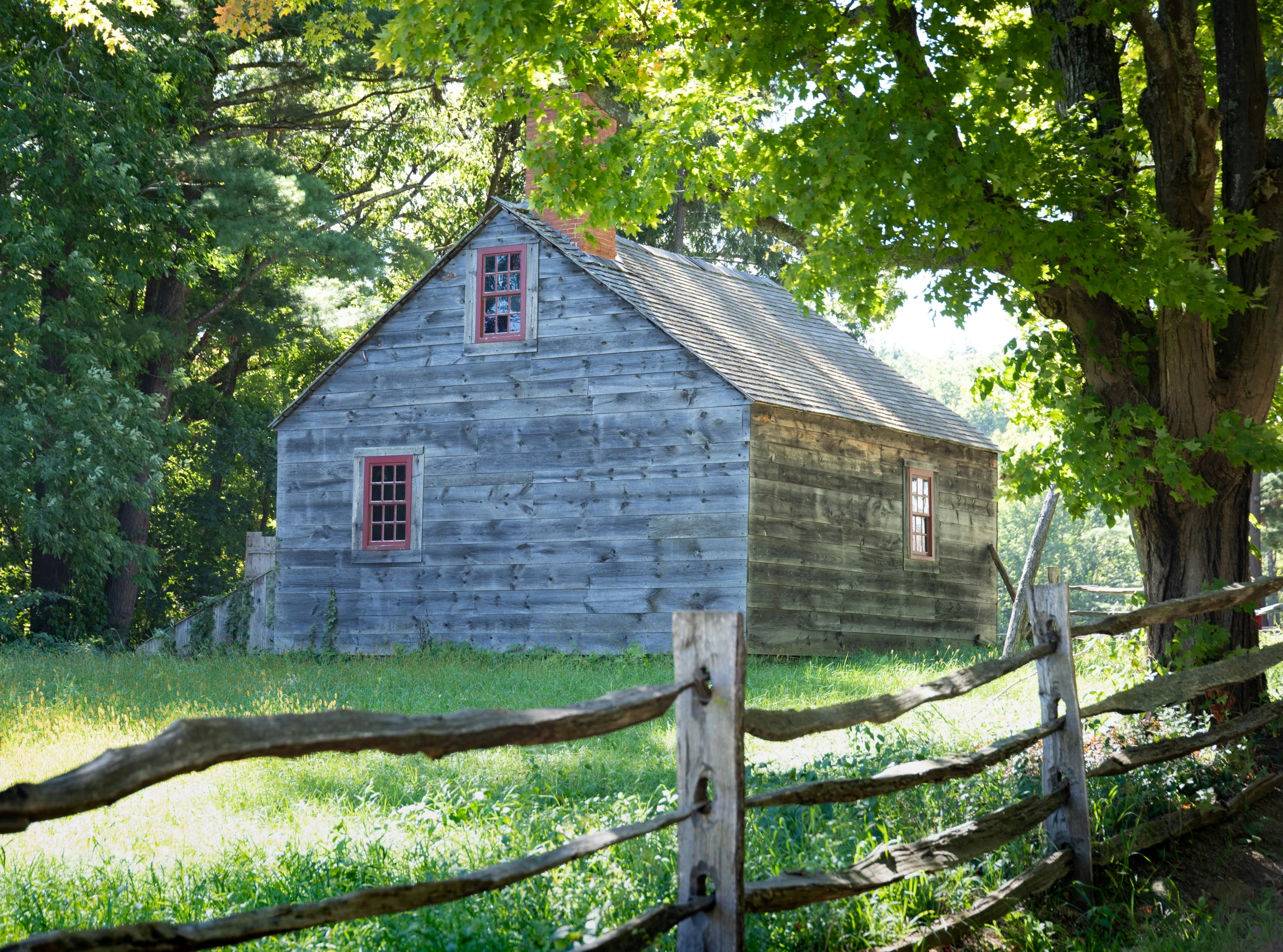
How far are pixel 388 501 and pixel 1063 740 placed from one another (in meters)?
15.7

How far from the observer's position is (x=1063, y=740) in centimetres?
598

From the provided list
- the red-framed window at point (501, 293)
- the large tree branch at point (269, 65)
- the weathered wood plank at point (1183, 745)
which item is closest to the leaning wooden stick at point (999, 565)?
the red-framed window at point (501, 293)

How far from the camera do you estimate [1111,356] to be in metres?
9.18

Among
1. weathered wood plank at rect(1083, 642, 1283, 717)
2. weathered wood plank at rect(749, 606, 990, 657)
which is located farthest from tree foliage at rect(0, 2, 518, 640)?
weathered wood plank at rect(1083, 642, 1283, 717)

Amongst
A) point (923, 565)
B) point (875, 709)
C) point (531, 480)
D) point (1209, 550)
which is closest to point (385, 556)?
point (531, 480)

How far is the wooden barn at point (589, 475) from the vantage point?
59.2 ft

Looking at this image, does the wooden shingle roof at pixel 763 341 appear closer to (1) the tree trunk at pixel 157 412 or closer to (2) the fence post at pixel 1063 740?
(2) the fence post at pixel 1063 740

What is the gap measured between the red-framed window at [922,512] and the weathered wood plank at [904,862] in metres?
16.0

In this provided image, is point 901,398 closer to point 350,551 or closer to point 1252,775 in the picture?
point 350,551

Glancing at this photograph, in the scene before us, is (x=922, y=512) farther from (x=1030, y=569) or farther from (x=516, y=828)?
(x=516, y=828)

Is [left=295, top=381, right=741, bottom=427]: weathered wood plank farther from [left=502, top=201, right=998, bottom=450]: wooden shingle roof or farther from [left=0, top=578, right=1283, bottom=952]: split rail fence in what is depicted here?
[left=0, top=578, right=1283, bottom=952]: split rail fence

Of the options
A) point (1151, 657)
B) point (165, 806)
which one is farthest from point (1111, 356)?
point (165, 806)

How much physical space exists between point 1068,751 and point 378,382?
53.7 ft

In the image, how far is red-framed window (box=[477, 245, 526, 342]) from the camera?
64.6 ft
